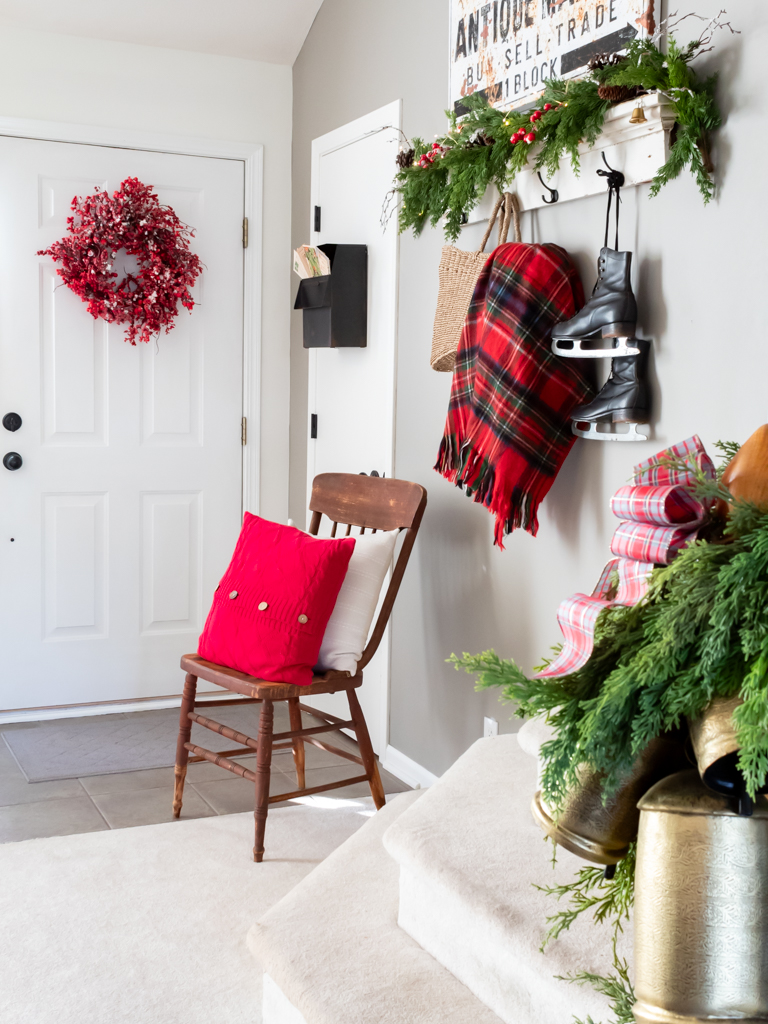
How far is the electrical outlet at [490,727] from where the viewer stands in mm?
2578

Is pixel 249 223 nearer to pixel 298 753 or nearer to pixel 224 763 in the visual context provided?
pixel 298 753

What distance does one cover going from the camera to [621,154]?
1.98 metres

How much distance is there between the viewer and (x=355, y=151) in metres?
3.27

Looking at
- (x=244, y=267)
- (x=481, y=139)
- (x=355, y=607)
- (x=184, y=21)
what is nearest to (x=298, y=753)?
(x=355, y=607)

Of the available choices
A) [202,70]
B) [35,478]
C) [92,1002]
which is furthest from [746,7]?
[35,478]

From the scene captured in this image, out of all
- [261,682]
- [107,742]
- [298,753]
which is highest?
[261,682]

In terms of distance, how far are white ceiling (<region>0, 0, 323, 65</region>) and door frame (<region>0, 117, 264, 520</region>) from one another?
32 centimetres

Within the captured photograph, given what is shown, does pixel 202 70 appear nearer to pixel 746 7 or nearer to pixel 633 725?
pixel 746 7

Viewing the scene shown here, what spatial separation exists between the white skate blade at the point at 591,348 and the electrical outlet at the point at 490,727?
39.7 inches

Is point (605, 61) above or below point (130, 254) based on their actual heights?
above

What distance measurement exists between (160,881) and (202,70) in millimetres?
2838

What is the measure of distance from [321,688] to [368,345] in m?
1.20

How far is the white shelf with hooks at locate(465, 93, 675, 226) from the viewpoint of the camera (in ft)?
6.01

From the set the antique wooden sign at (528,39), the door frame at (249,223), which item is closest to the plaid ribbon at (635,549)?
the antique wooden sign at (528,39)
